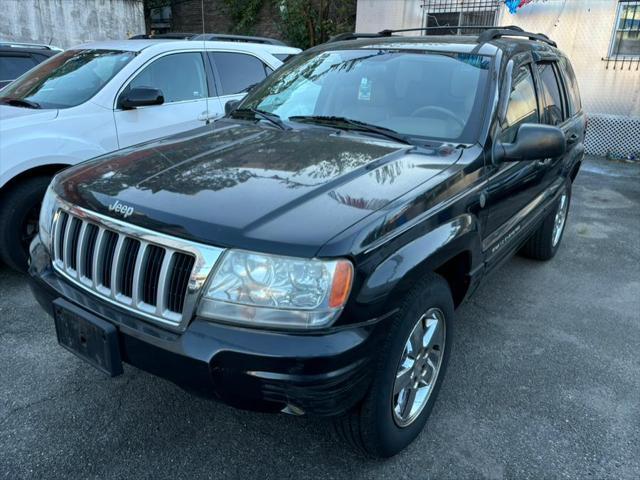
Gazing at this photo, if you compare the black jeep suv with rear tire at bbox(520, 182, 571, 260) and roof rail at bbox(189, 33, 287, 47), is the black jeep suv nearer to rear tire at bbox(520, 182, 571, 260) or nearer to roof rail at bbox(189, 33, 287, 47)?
rear tire at bbox(520, 182, 571, 260)

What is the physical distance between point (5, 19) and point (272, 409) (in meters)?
13.2

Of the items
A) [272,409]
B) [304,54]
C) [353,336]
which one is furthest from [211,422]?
[304,54]

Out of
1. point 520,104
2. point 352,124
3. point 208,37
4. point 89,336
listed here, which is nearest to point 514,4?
Answer: point 208,37

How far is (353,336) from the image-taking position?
5.93 feet

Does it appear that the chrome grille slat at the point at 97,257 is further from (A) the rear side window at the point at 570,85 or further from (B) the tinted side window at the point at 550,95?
(A) the rear side window at the point at 570,85

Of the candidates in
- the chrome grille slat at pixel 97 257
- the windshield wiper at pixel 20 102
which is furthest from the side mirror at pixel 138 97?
the chrome grille slat at pixel 97 257

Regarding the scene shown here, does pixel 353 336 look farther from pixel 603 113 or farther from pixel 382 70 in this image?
pixel 603 113

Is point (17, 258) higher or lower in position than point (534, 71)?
lower

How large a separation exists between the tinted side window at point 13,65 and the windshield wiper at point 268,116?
469 cm

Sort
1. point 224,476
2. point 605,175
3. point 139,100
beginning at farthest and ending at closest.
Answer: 1. point 605,175
2. point 139,100
3. point 224,476

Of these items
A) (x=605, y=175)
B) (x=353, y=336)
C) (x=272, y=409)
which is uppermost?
(x=353, y=336)

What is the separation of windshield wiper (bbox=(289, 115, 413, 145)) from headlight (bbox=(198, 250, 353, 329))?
1240mm

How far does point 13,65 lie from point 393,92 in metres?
5.74

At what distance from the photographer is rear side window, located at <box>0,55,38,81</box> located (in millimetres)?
6488
